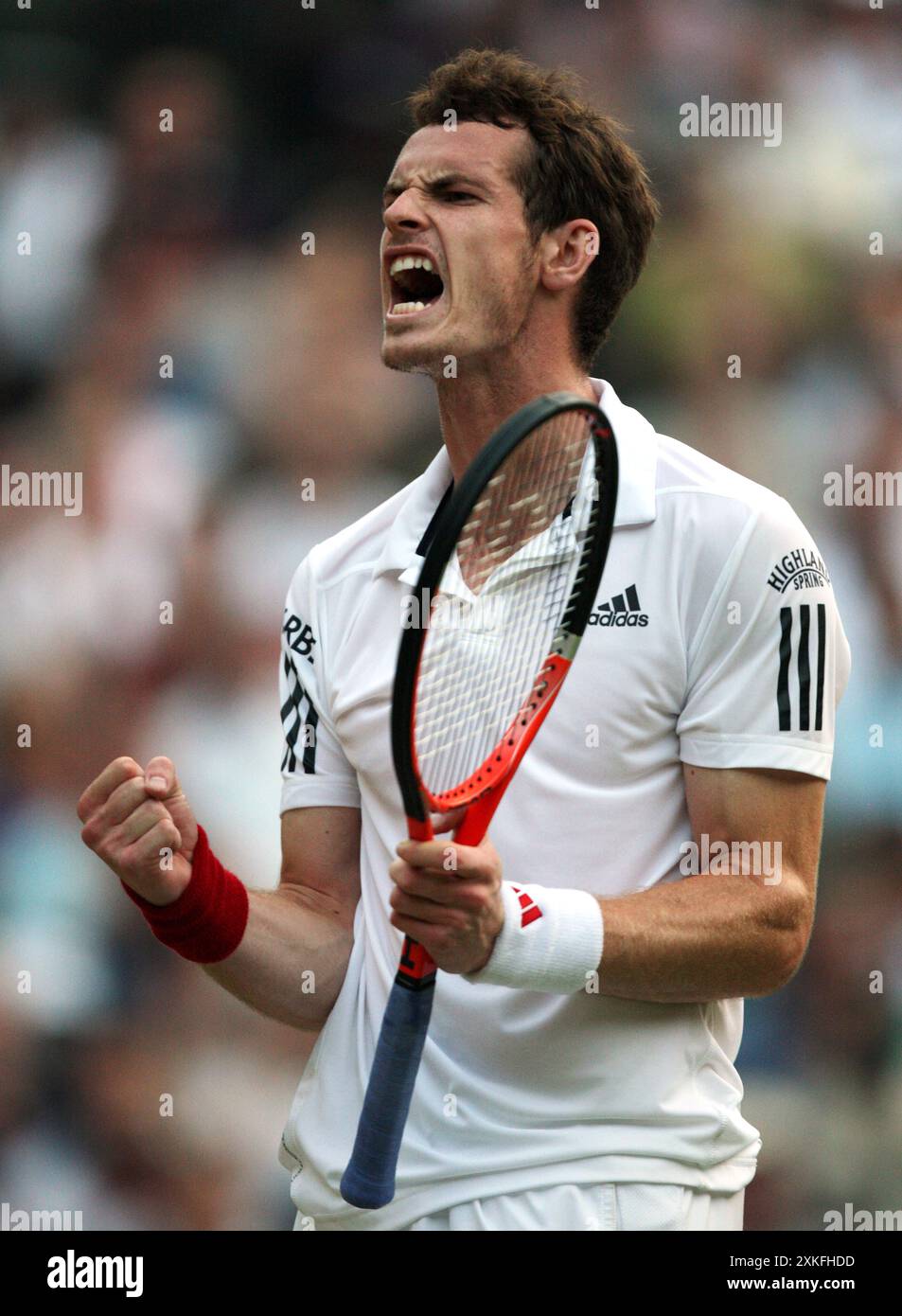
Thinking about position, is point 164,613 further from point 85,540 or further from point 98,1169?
point 98,1169

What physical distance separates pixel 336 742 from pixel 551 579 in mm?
411

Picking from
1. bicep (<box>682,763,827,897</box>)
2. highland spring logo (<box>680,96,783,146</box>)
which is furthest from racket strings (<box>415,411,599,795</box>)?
highland spring logo (<box>680,96,783,146</box>)

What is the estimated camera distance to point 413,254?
221 centimetres

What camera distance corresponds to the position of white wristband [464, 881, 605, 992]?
1.75 m

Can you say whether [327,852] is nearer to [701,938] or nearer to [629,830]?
[629,830]

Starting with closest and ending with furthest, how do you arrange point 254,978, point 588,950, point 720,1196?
point 588,950, point 720,1196, point 254,978

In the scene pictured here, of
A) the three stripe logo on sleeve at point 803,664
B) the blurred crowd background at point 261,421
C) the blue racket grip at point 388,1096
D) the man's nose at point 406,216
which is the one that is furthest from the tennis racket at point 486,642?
the blurred crowd background at point 261,421

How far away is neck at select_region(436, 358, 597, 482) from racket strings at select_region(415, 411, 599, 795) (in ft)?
0.43

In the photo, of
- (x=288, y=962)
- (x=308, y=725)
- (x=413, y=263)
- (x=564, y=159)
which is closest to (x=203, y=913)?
(x=288, y=962)

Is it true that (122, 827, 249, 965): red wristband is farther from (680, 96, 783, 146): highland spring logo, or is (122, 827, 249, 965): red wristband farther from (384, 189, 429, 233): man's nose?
(680, 96, 783, 146): highland spring logo

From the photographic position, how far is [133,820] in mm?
1943

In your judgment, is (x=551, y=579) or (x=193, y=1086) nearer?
(x=551, y=579)

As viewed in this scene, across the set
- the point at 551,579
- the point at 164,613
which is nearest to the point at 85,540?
the point at 164,613
